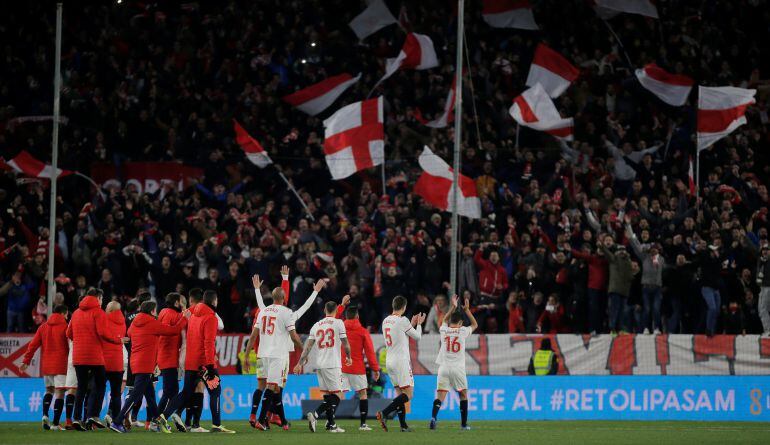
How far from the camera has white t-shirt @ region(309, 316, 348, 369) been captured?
21.0 metres

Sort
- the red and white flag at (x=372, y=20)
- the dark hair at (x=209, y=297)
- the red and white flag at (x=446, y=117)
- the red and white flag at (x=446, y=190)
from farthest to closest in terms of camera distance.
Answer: the red and white flag at (x=372, y=20) → the red and white flag at (x=446, y=117) → the red and white flag at (x=446, y=190) → the dark hair at (x=209, y=297)

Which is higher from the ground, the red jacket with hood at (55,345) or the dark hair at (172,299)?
the dark hair at (172,299)

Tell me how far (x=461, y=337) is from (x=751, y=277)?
28.2ft

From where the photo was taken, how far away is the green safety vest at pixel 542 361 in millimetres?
27312

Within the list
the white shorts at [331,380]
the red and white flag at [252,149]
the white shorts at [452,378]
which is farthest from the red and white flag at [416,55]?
the white shorts at [331,380]

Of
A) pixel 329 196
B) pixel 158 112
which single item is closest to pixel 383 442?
pixel 329 196

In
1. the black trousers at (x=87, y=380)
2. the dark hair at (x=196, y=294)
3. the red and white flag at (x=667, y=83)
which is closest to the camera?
the dark hair at (x=196, y=294)

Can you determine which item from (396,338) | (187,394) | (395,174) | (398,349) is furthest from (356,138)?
(187,394)

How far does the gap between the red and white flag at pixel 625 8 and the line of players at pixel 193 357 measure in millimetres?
16041

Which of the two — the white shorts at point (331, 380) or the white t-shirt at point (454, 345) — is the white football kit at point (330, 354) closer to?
the white shorts at point (331, 380)

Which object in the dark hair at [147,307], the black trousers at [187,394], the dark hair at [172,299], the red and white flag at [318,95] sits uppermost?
the red and white flag at [318,95]

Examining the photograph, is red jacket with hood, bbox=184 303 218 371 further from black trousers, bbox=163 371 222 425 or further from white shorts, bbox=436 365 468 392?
white shorts, bbox=436 365 468 392

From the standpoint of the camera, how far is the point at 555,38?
37.1 metres

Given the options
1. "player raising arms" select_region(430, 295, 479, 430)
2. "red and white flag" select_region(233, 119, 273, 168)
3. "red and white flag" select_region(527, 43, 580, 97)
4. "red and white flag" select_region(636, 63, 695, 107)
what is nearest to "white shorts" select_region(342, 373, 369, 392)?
"player raising arms" select_region(430, 295, 479, 430)
